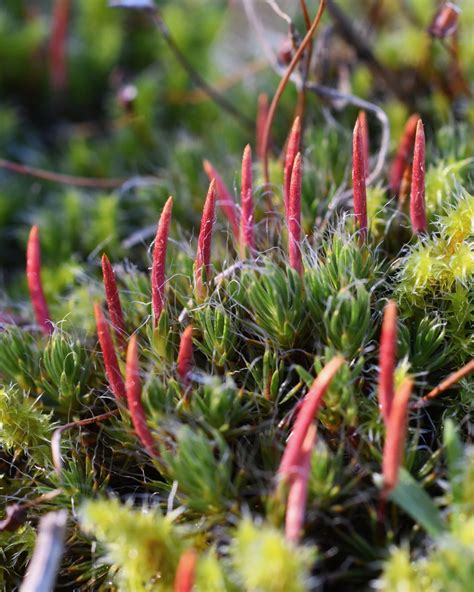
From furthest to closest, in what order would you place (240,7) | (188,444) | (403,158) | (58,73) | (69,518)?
(240,7)
(58,73)
(403,158)
(69,518)
(188,444)

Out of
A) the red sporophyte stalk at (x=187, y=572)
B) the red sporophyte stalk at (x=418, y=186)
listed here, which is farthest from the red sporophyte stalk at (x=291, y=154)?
the red sporophyte stalk at (x=187, y=572)

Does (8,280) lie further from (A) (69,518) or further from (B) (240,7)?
(B) (240,7)

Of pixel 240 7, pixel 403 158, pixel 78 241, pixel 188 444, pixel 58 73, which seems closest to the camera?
pixel 188 444

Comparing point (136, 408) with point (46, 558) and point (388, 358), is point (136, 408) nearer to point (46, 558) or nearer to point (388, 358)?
point (46, 558)

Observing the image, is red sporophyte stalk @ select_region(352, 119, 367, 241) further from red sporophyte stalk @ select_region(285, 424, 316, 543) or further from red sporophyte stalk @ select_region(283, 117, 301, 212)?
red sporophyte stalk @ select_region(285, 424, 316, 543)

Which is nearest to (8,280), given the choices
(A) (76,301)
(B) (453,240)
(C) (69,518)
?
(A) (76,301)

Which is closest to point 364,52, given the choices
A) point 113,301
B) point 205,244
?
point 205,244

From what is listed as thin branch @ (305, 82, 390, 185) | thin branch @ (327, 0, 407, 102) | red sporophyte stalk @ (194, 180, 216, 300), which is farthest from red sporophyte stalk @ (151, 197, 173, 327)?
thin branch @ (327, 0, 407, 102)
